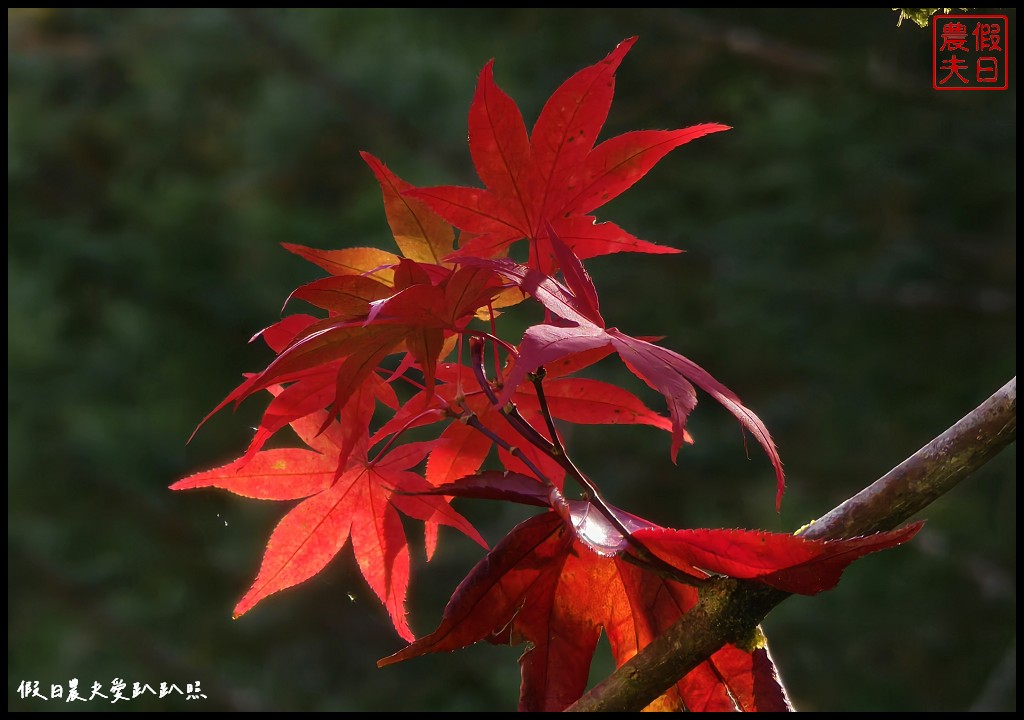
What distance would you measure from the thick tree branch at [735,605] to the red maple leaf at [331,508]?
0.11 meters

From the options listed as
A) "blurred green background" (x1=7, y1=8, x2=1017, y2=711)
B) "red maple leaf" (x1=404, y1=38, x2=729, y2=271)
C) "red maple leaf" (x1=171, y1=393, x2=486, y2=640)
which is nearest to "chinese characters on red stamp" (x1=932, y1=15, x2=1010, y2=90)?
"blurred green background" (x1=7, y1=8, x2=1017, y2=711)

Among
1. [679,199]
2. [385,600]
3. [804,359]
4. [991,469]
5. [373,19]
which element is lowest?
[991,469]

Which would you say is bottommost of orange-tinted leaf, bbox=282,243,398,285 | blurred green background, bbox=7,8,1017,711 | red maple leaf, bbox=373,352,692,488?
blurred green background, bbox=7,8,1017,711

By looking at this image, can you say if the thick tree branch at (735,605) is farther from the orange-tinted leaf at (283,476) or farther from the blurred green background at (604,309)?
the blurred green background at (604,309)

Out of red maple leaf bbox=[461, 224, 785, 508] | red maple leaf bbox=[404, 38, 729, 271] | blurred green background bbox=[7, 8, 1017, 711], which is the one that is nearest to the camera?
red maple leaf bbox=[461, 224, 785, 508]

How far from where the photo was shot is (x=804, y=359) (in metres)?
3.35

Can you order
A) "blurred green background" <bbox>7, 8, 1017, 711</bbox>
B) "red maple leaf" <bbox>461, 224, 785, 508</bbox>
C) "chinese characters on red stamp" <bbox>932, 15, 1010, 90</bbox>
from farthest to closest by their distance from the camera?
"blurred green background" <bbox>7, 8, 1017, 711</bbox> < "chinese characters on red stamp" <bbox>932, 15, 1010, 90</bbox> < "red maple leaf" <bbox>461, 224, 785, 508</bbox>

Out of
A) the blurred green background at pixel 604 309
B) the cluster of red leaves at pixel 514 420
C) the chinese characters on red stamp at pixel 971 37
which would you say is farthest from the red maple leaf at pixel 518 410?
the blurred green background at pixel 604 309

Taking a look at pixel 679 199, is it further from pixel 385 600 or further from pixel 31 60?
pixel 385 600

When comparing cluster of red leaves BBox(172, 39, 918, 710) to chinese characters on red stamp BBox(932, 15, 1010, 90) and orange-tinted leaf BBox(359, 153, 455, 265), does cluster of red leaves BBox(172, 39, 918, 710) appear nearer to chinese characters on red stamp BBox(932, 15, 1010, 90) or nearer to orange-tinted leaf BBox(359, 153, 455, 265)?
orange-tinted leaf BBox(359, 153, 455, 265)

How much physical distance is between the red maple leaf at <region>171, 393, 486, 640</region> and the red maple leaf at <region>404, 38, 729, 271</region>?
118 mm

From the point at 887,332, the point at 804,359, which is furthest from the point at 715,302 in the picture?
the point at 887,332

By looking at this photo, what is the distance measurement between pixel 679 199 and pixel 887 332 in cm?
93

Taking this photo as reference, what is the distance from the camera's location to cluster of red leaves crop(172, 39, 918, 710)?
36 centimetres
